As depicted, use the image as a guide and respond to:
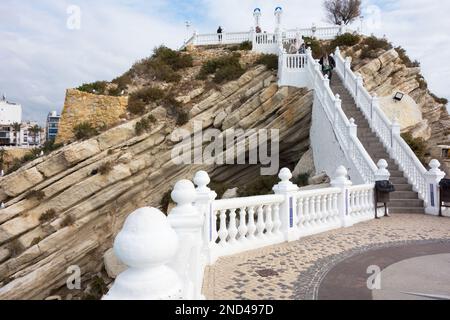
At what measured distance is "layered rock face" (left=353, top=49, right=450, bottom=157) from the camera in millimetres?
15094

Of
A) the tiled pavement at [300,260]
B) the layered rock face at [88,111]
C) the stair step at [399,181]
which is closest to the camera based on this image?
the tiled pavement at [300,260]

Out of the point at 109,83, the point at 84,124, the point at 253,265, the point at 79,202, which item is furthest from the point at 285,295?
the point at 109,83

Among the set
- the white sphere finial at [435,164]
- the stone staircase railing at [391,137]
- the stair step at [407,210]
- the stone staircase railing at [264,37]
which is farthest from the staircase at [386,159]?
the stone staircase railing at [264,37]

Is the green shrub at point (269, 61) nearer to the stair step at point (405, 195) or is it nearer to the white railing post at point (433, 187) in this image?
the stair step at point (405, 195)

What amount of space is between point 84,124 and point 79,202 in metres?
4.31

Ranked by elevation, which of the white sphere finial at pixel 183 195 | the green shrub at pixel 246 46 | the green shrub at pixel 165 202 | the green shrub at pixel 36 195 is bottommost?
the green shrub at pixel 165 202

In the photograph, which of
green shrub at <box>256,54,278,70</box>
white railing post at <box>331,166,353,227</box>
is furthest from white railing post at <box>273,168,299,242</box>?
green shrub at <box>256,54,278,70</box>

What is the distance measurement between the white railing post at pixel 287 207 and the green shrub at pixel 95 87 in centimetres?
1517

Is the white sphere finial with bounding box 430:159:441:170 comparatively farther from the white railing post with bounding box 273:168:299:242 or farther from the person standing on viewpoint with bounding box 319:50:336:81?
the person standing on viewpoint with bounding box 319:50:336:81

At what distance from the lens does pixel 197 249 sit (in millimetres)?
2990

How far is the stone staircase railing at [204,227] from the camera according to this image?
1.80m

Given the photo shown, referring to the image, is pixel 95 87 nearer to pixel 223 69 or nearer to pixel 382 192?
pixel 223 69

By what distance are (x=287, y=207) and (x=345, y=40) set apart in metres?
16.7
